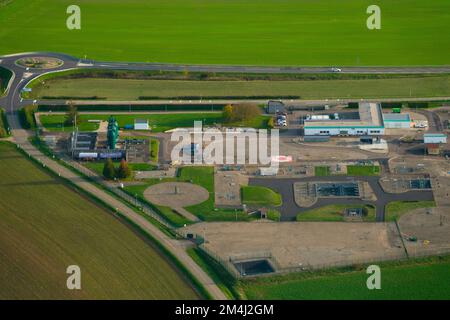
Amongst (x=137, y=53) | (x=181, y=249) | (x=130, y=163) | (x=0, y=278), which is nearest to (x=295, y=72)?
(x=137, y=53)

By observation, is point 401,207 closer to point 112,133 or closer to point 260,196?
point 260,196

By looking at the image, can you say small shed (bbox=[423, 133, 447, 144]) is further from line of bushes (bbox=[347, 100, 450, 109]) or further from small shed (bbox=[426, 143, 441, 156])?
line of bushes (bbox=[347, 100, 450, 109])

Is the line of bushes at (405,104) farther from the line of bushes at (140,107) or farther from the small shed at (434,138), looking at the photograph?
the line of bushes at (140,107)

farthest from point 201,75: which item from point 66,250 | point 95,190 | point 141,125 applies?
point 66,250

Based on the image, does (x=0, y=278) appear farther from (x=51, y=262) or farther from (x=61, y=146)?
(x=61, y=146)

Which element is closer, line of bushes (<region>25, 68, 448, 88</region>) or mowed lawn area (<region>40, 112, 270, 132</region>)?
mowed lawn area (<region>40, 112, 270, 132</region>)

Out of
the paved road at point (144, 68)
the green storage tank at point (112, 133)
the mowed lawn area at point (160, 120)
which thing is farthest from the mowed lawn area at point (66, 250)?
the mowed lawn area at point (160, 120)

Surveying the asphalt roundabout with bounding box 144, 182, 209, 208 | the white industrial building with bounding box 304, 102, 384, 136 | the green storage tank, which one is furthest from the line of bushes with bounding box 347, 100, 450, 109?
the green storage tank
